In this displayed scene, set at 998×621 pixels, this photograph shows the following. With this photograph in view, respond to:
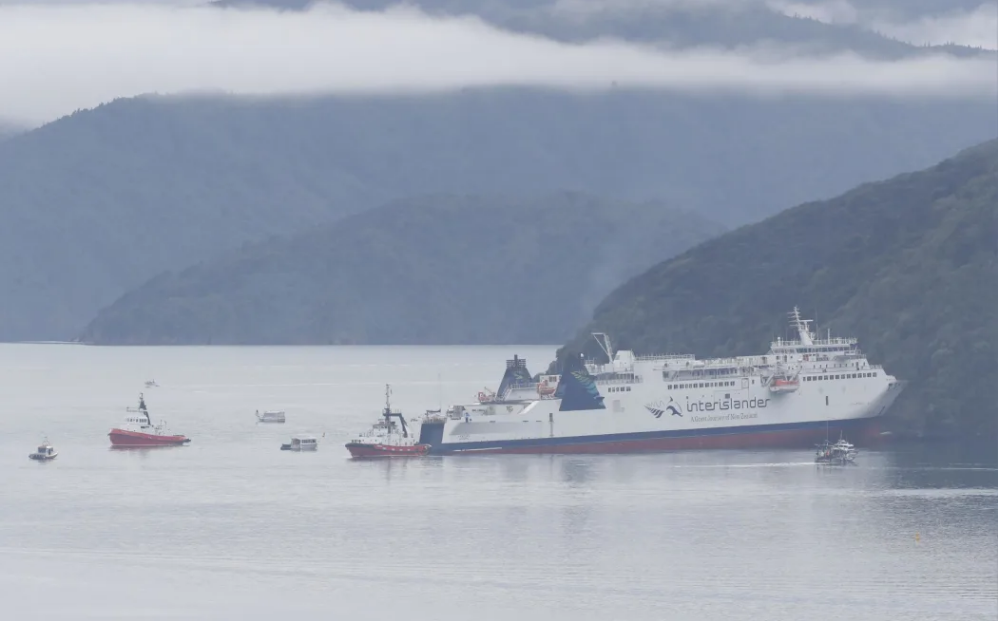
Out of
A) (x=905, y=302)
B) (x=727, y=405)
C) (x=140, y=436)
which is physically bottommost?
(x=140, y=436)

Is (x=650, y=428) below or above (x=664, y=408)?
below

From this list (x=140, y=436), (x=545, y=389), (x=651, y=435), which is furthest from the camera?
(x=140, y=436)

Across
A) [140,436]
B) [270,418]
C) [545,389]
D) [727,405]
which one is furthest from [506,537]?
[270,418]

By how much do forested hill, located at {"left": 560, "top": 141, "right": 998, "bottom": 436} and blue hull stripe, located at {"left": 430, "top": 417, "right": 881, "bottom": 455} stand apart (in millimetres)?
7009

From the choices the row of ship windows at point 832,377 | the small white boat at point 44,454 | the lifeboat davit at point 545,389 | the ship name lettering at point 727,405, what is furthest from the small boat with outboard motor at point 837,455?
the small white boat at point 44,454

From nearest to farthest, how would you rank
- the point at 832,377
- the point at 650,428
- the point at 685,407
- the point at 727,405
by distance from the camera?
the point at 650,428 → the point at 685,407 → the point at 727,405 → the point at 832,377

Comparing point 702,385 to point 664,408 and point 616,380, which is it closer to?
point 664,408

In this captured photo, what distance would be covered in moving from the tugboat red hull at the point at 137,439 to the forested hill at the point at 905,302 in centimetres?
5024

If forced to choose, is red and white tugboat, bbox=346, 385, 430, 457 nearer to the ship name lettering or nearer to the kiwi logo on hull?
the kiwi logo on hull

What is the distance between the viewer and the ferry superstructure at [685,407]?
384 ft

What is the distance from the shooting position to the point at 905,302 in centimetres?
14038

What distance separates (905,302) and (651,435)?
31477 mm

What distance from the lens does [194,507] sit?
91562mm

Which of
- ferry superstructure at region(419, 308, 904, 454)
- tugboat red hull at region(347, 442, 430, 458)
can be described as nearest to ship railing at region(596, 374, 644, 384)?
ferry superstructure at region(419, 308, 904, 454)
